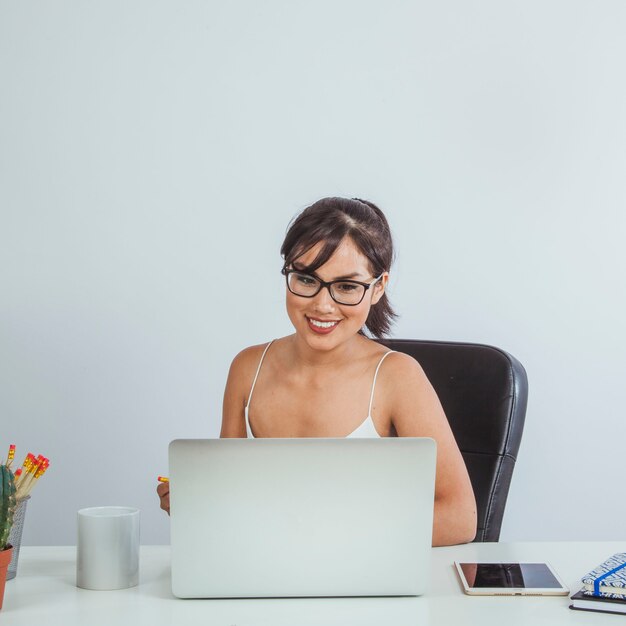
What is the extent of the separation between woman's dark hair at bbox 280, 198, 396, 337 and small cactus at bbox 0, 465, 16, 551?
728 mm

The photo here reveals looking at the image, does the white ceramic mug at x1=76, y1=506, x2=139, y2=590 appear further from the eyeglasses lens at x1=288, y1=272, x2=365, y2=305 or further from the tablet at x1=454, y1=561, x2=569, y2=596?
the eyeglasses lens at x1=288, y1=272, x2=365, y2=305

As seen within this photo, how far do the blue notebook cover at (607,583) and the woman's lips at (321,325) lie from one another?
2.32 ft

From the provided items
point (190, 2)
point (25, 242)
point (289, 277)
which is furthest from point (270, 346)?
point (190, 2)

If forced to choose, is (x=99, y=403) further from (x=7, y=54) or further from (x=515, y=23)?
(x=515, y=23)

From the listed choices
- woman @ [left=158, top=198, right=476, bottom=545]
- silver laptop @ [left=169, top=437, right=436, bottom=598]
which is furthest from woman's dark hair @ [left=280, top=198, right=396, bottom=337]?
silver laptop @ [left=169, top=437, right=436, bottom=598]

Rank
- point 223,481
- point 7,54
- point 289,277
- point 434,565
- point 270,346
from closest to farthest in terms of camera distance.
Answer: point 223,481 < point 434,565 < point 289,277 < point 270,346 < point 7,54

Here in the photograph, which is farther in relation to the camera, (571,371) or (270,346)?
(571,371)

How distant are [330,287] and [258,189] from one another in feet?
3.53

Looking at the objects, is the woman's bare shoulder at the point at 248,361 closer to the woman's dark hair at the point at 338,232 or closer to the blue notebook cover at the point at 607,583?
the woman's dark hair at the point at 338,232

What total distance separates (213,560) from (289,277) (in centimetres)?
69

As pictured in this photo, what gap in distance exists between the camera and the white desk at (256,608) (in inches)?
41.4

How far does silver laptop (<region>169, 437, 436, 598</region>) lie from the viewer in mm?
1087

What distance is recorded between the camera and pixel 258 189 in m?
2.65

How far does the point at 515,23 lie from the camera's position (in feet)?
8.67
